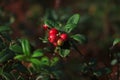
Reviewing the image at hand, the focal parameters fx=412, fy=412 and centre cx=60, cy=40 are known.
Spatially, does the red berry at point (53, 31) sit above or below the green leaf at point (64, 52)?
above

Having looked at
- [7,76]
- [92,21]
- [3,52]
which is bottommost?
[92,21]

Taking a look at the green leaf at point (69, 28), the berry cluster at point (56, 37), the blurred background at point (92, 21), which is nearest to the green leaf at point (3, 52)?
the berry cluster at point (56, 37)

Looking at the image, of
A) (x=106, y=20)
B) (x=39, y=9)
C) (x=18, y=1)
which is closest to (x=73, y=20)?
(x=106, y=20)

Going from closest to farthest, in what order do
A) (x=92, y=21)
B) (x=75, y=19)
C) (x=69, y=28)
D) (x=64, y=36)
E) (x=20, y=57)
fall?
(x=20, y=57) < (x=64, y=36) < (x=69, y=28) < (x=75, y=19) < (x=92, y=21)

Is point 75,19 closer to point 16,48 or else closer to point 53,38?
point 53,38

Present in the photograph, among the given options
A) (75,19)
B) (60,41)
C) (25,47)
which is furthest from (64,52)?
(75,19)

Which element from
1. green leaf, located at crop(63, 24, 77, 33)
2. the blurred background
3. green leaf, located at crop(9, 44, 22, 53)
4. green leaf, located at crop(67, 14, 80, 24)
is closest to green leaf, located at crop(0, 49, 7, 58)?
green leaf, located at crop(9, 44, 22, 53)

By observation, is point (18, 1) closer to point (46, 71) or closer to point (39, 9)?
point (39, 9)

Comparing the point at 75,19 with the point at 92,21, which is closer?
the point at 75,19

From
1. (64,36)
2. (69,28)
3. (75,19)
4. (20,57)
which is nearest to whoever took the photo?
(20,57)

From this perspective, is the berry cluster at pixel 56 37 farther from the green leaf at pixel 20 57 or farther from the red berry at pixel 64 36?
the green leaf at pixel 20 57

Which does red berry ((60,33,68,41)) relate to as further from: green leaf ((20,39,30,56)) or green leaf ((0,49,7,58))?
green leaf ((0,49,7,58))
